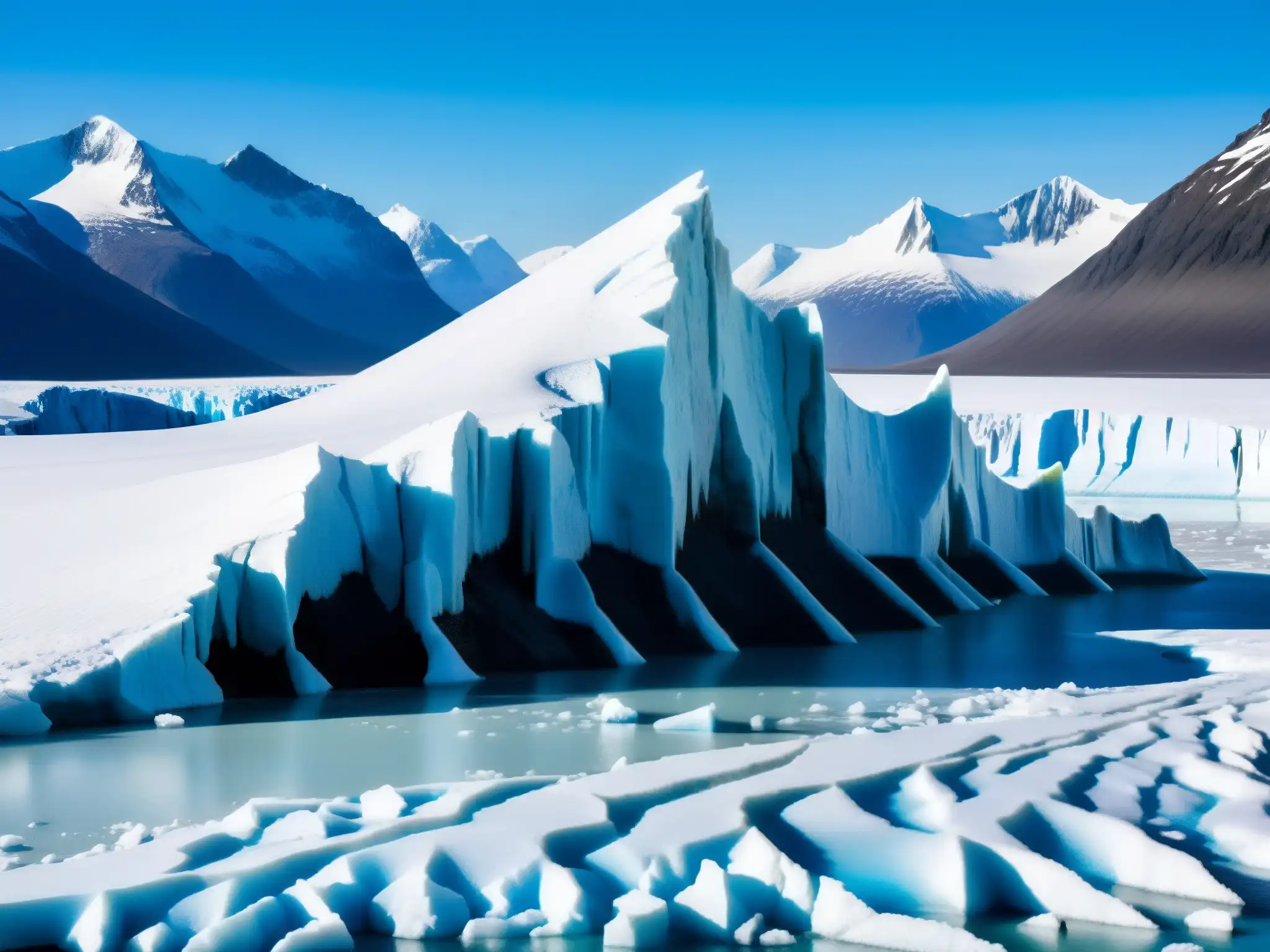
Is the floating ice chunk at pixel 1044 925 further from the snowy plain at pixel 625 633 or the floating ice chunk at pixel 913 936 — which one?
the floating ice chunk at pixel 913 936

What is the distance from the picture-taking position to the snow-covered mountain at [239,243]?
121562 millimetres

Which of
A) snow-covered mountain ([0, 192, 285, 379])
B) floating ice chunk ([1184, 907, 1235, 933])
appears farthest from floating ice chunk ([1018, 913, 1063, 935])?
snow-covered mountain ([0, 192, 285, 379])

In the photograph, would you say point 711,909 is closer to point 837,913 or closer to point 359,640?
point 837,913

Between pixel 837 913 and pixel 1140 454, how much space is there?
111ft

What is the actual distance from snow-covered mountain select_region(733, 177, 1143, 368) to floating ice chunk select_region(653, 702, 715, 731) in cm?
14345

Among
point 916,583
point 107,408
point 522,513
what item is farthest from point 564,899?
point 107,408

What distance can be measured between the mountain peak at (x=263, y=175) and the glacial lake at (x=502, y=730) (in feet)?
486

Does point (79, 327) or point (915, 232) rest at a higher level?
point (915, 232)

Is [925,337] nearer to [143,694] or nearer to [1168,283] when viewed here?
[1168,283]

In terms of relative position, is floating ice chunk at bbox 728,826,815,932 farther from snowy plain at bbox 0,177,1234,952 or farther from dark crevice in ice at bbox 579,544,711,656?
dark crevice in ice at bbox 579,544,711,656

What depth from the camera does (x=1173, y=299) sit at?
90.4 metres

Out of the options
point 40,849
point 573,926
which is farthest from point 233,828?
point 573,926

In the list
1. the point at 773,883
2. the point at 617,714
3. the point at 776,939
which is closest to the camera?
the point at 776,939

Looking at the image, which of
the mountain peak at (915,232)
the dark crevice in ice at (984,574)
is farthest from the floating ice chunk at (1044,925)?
the mountain peak at (915,232)
